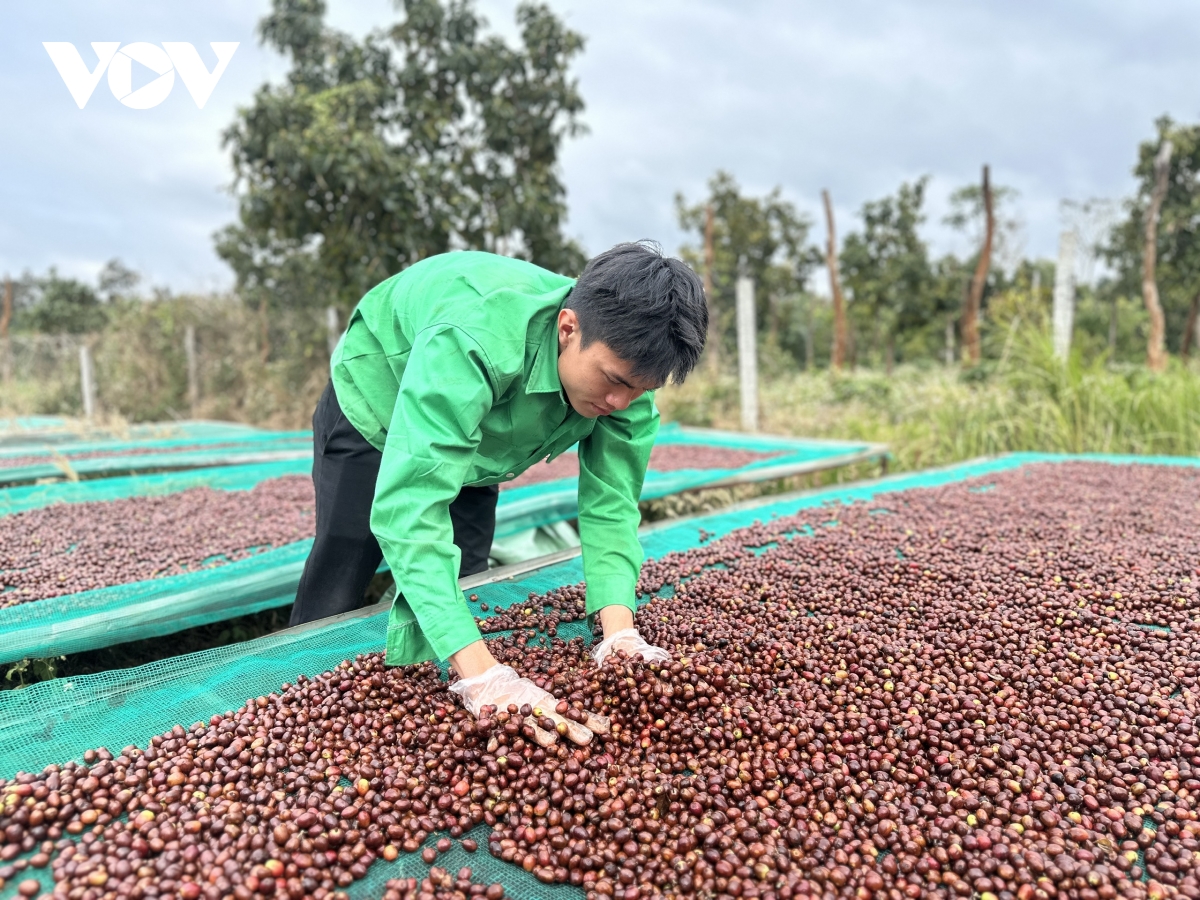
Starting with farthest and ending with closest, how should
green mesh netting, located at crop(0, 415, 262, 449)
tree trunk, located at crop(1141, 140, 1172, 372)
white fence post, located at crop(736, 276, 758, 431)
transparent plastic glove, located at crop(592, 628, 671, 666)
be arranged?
tree trunk, located at crop(1141, 140, 1172, 372)
white fence post, located at crop(736, 276, 758, 431)
green mesh netting, located at crop(0, 415, 262, 449)
transparent plastic glove, located at crop(592, 628, 671, 666)

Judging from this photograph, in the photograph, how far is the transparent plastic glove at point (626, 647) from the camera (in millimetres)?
1663

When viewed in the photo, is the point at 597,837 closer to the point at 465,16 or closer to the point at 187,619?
the point at 187,619

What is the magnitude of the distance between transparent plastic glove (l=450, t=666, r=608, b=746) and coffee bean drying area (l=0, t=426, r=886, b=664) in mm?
1366

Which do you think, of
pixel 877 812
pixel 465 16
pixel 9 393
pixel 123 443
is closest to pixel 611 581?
pixel 877 812

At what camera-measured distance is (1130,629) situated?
2084mm

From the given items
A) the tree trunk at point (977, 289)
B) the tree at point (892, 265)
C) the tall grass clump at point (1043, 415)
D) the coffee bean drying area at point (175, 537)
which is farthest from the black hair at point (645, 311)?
the tree at point (892, 265)

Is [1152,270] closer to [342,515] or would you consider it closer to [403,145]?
[403,145]

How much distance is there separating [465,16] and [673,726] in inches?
343

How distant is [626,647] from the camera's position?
1.71m

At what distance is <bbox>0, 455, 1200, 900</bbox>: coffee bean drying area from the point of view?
117 centimetres

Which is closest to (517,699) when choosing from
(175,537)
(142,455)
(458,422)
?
(458,422)

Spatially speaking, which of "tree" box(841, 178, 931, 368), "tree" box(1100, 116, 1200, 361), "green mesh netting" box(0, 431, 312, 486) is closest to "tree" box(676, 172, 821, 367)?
"tree" box(841, 178, 931, 368)

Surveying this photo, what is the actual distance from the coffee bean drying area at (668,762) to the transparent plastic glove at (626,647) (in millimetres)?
53

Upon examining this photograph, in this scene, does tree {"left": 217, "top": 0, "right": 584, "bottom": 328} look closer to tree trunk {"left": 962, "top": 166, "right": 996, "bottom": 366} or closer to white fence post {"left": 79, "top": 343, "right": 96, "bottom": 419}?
white fence post {"left": 79, "top": 343, "right": 96, "bottom": 419}
